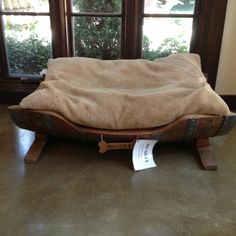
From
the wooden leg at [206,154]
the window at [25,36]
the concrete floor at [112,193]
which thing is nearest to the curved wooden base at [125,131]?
the wooden leg at [206,154]

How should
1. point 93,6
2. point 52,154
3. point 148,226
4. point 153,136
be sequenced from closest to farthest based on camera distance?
point 148,226 < point 153,136 < point 52,154 < point 93,6

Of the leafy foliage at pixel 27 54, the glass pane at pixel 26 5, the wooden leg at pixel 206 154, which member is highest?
the glass pane at pixel 26 5

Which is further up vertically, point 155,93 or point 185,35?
point 185,35

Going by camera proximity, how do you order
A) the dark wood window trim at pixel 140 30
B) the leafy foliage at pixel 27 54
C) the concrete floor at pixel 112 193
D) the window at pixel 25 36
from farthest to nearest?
the leafy foliage at pixel 27 54 < the window at pixel 25 36 < the dark wood window trim at pixel 140 30 < the concrete floor at pixel 112 193

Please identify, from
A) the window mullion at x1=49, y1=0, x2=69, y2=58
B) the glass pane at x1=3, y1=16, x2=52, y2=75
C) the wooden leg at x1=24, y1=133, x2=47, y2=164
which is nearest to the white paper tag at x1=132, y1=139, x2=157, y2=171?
the wooden leg at x1=24, y1=133, x2=47, y2=164

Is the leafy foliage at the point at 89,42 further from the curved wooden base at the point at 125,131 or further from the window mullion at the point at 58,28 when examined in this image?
the curved wooden base at the point at 125,131

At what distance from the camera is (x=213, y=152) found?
154 centimetres

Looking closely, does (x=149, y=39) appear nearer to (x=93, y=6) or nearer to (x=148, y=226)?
(x=93, y=6)

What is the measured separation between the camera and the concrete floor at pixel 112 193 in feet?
3.45

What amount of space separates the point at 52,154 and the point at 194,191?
2.38 ft

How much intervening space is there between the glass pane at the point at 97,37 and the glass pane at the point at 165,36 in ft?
0.64

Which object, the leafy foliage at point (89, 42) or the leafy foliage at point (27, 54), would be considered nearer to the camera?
the leafy foliage at point (89, 42)

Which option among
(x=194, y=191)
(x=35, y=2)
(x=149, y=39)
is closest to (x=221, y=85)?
(x=149, y=39)

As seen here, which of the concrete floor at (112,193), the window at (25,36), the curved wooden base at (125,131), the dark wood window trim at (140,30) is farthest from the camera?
the window at (25,36)
